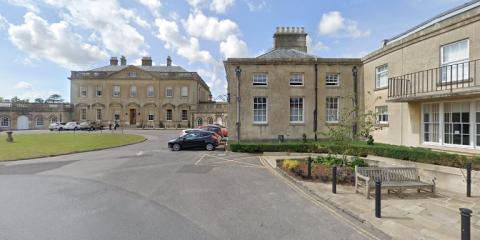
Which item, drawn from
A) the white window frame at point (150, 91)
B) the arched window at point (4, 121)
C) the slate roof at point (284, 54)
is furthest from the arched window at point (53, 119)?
the slate roof at point (284, 54)

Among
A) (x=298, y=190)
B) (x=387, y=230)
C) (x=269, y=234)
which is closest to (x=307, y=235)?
(x=269, y=234)

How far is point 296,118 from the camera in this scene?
67.5 feet

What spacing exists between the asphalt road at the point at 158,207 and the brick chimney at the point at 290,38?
1744 cm

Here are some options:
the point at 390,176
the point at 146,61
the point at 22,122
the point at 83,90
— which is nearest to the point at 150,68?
the point at 146,61

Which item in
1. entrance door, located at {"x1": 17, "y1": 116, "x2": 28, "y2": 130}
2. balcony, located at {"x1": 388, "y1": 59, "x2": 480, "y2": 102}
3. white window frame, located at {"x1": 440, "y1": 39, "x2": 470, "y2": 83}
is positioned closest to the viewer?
balcony, located at {"x1": 388, "y1": 59, "x2": 480, "y2": 102}

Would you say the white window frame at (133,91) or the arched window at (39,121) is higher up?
the white window frame at (133,91)

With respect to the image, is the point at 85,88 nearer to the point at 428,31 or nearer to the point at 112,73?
the point at 112,73

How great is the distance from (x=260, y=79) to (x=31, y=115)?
54.1 metres

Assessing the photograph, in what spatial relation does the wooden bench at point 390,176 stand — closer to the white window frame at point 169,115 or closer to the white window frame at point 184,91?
the white window frame at point 184,91

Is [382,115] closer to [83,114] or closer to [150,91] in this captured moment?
[150,91]

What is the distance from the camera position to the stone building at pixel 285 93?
20.2 m

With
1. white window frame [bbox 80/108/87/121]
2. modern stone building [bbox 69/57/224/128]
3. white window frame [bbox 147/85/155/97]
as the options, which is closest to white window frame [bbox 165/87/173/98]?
modern stone building [bbox 69/57/224/128]

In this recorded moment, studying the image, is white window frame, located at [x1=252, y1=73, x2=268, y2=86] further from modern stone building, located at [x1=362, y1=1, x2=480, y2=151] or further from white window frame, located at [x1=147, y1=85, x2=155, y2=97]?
white window frame, located at [x1=147, y1=85, x2=155, y2=97]

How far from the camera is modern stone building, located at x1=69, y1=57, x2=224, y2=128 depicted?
52688 millimetres
